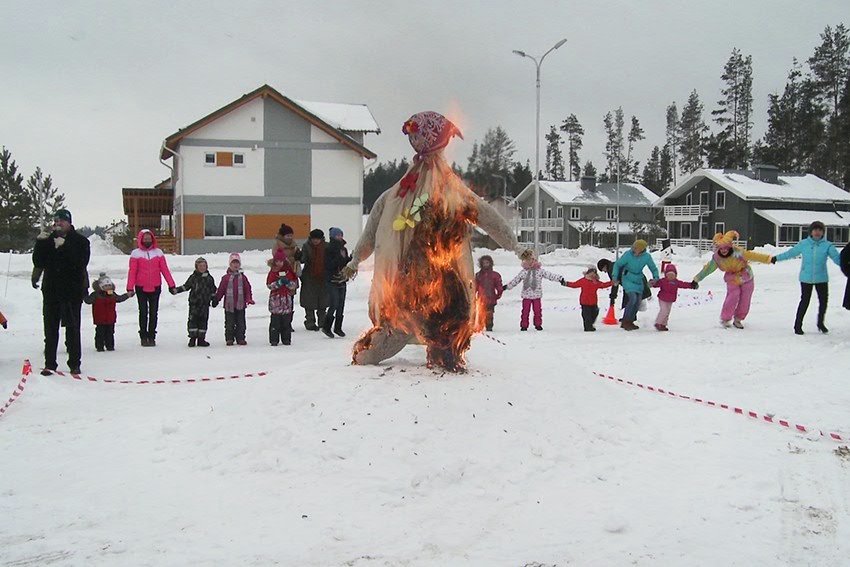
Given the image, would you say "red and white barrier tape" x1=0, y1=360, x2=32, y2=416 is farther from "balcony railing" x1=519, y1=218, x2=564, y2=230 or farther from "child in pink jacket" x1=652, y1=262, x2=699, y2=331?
"balcony railing" x1=519, y1=218, x2=564, y2=230

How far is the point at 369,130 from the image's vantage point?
36.7 meters

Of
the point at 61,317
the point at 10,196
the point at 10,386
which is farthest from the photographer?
the point at 10,196

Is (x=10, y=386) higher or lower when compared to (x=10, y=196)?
lower

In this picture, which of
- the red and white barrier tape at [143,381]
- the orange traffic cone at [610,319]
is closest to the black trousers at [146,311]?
the red and white barrier tape at [143,381]

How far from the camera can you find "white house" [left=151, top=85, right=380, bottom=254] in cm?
3158

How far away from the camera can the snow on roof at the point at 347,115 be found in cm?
3678

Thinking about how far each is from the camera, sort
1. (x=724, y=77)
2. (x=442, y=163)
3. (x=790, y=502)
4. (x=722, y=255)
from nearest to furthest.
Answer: (x=790, y=502) < (x=442, y=163) < (x=722, y=255) < (x=724, y=77)

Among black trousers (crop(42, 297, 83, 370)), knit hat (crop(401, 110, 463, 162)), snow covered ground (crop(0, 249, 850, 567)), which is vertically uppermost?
knit hat (crop(401, 110, 463, 162))

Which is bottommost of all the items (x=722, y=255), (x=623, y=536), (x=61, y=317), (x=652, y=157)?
(x=623, y=536)

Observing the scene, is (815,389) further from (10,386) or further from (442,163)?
(10,386)

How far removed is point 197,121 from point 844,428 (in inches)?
1137

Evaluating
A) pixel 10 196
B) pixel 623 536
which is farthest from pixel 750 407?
pixel 10 196

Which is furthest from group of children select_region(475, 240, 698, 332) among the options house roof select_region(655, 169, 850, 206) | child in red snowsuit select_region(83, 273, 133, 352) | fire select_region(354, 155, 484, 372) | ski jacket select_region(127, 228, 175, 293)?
house roof select_region(655, 169, 850, 206)

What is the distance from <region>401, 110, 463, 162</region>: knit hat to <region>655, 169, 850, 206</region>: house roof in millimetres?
49761
